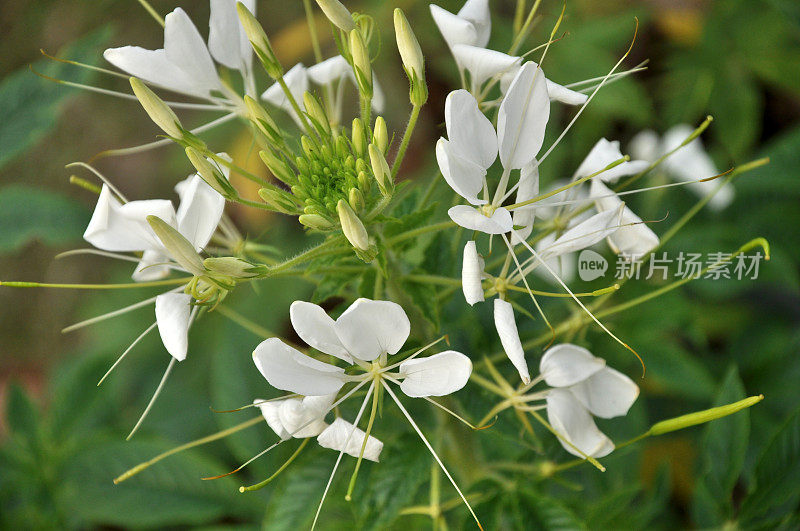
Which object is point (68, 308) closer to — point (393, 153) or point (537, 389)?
point (393, 153)

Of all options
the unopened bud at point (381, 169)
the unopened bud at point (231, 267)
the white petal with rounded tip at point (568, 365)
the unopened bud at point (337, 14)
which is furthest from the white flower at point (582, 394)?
the unopened bud at point (337, 14)

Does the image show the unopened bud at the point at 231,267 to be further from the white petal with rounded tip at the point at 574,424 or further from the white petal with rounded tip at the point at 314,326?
the white petal with rounded tip at the point at 574,424

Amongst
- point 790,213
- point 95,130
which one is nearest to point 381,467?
point 790,213

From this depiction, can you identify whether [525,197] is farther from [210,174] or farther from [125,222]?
A: [125,222]

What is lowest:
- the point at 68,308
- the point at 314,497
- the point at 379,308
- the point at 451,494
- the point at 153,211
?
the point at 68,308

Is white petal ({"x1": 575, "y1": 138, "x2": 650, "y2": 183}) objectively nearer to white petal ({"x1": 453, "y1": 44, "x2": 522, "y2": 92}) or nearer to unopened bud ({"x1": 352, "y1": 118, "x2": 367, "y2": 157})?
white petal ({"x1": 453, "y1": 44, "x2": 522, "y2": 92})
